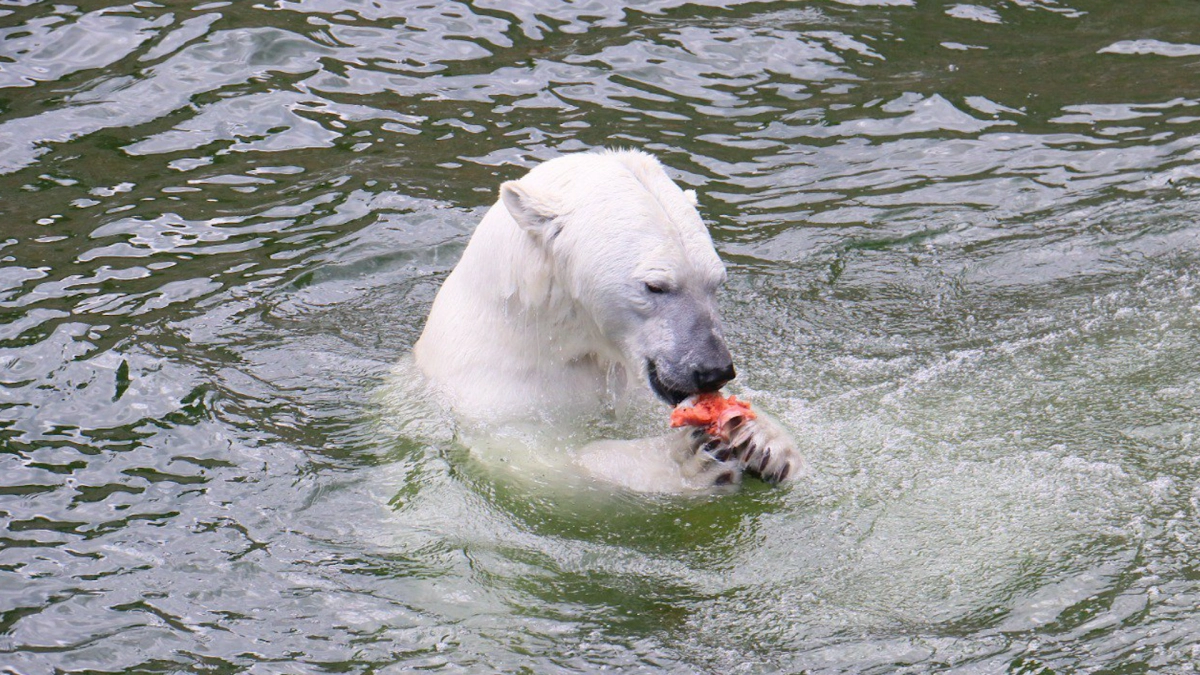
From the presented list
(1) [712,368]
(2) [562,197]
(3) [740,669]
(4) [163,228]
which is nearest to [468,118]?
(4) [163,228]

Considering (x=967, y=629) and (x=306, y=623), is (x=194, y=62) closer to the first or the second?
(x=306, y=623)

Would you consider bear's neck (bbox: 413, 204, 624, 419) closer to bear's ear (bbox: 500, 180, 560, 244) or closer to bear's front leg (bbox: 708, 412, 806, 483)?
bear's ear (bbox: 500, 180, 560, 244)

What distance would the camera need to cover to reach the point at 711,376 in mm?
4879

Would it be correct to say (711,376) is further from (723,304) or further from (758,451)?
(723,304)

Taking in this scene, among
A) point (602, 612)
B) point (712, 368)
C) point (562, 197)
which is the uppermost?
point (562, 197)

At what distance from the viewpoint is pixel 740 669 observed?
13.9 feet

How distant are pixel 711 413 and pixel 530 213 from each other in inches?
42.5

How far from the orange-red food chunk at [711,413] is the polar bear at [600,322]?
1.8 inches

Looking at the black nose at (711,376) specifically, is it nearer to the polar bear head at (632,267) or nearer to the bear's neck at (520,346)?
the polar bear head at (632,267)

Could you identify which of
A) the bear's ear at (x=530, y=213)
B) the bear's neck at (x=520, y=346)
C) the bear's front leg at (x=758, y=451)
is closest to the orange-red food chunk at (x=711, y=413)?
the bear's front leg at (x=758, y=451)

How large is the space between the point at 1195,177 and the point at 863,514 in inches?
169

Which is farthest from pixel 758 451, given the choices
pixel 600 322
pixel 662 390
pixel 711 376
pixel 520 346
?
pixel 520 346

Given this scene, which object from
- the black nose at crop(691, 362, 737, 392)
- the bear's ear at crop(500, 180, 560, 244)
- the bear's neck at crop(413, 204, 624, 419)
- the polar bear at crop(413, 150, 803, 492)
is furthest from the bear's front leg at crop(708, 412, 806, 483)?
the bear's ear at crop(500, 180, 560, 244)

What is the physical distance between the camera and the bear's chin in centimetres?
498
